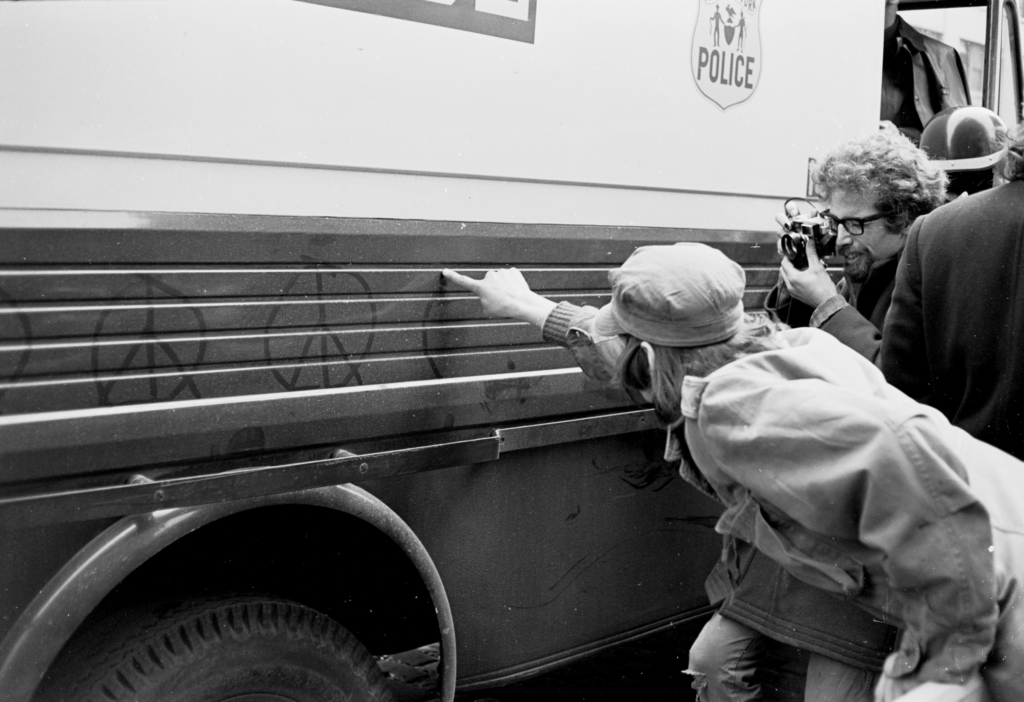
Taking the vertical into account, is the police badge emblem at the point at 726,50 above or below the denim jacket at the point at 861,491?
above

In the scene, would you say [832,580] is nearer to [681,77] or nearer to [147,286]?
[147,286]

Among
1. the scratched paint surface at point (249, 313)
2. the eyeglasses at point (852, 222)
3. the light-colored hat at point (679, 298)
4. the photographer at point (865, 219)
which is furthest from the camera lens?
the eyeglasses at point (852, 222)

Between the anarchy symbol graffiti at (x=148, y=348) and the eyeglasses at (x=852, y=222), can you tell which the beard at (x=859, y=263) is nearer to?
the eyeglasses at (x=852, y=222)

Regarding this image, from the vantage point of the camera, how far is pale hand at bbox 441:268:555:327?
2.48 meters

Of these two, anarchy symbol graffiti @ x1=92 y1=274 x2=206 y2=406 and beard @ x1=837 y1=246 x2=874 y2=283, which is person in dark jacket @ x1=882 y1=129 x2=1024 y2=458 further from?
anarchy symbol graffiti @ x1=92 y1=274 x2=206 y2=406

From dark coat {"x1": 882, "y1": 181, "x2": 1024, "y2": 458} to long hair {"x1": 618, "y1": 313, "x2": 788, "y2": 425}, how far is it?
64cm

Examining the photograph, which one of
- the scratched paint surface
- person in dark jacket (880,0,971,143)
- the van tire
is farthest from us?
person in dark jacket (880,0,971,143)

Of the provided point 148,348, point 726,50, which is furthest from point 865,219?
point 148,348

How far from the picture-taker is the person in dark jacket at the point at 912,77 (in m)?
4.77

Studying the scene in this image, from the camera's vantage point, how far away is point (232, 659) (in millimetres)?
2246

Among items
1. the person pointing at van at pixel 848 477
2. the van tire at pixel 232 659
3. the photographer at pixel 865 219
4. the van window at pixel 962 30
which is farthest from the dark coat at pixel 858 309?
the van window at pixel 962 30

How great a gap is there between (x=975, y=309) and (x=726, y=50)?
1.07m

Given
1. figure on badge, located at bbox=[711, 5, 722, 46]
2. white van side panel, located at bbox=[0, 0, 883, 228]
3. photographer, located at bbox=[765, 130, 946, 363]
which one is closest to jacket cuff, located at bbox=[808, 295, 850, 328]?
photographer, located at bbox=[765, 130, 946, 363]

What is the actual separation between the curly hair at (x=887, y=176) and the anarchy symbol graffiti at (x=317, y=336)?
163 centimetres
